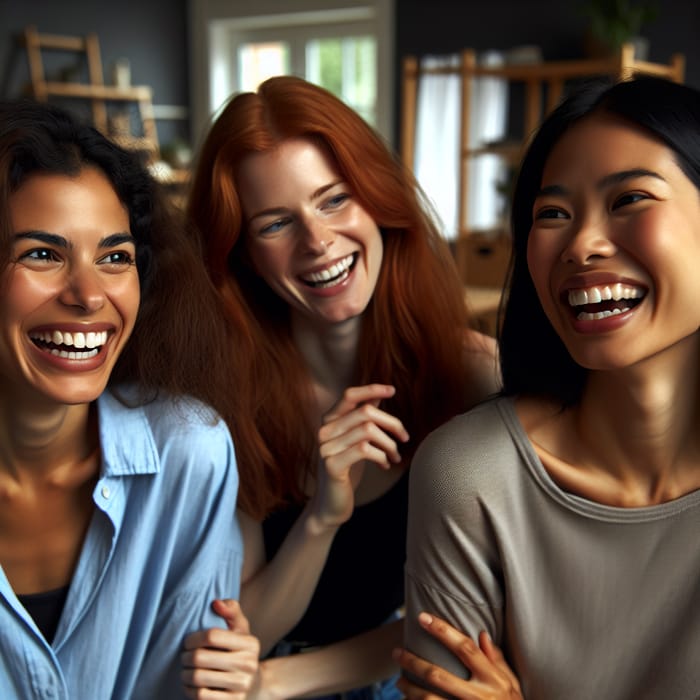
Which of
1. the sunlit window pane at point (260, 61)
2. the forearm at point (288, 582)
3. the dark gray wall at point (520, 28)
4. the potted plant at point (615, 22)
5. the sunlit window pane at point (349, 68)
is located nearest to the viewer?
the forearm at point (288, 582)

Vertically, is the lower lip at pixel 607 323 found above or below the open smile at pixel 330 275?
above

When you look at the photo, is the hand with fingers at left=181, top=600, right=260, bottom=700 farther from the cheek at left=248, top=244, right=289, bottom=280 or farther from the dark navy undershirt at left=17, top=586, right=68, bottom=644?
the cheek at left=248, top=244, right=289, bottom=280

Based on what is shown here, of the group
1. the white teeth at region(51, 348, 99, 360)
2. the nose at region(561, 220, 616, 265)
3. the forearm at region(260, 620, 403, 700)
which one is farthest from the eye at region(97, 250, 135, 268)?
the forearm at region(260, 620, 403, 700)

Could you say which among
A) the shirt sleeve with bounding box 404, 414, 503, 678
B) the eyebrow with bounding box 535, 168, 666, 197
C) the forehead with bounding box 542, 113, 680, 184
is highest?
the forehead with bounding box 542, 113, 680, 184

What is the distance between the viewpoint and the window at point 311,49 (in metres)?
6.74

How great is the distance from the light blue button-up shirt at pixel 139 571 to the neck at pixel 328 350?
36cm

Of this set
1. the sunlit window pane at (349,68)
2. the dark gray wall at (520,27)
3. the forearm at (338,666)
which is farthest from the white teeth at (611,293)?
the sunlit window pane at (349,68)

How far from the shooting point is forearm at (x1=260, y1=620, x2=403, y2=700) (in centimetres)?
144

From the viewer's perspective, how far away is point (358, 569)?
1.60m

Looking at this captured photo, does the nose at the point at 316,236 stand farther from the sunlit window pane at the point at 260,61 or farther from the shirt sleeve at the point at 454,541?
the sunlit window pane at the point at 260,61

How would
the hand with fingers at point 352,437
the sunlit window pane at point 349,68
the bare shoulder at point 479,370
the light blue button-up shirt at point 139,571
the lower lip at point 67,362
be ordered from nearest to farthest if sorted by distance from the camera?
the lower lip at point 67,362
the light blue button-up shirt at point 139,571
the hand with fingers at point 352,437
the bare shoulder at point 479,370
the sunlit window pane at point 349,68

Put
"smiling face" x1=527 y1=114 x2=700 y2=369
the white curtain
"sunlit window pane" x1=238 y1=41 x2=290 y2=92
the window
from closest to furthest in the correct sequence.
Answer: "smiling face" x1=527 y1=114 x2=700 y2=369, the white curtain, the window, "sunlit window pane" x1=238 y1=41 x2=290 y2=92

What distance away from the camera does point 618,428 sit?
1.16 metres

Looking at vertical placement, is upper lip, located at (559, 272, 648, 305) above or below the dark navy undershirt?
above
